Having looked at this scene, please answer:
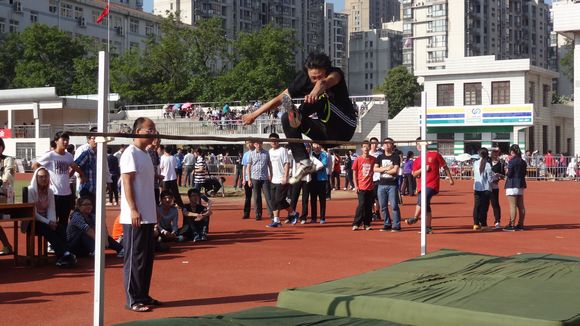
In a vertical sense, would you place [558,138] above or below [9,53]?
below

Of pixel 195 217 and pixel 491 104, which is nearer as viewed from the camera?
pixel 195 217

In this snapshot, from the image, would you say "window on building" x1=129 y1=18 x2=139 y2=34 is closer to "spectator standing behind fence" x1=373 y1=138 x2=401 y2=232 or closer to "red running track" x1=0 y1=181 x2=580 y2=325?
"red running track" x1=0 y1=181 x2=580 y2=325

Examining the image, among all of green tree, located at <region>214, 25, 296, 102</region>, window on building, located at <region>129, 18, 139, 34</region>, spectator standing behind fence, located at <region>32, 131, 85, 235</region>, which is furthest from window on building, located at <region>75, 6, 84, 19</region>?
spectator standing behind fence, located at <region>32, 131, 85, 235</region>

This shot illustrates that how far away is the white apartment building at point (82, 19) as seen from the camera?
6550 centimetres

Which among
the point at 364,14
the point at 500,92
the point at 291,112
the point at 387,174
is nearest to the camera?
the point at 291,112

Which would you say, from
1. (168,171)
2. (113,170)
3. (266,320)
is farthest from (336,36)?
(266,320)

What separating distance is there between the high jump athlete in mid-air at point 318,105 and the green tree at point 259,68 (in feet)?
151

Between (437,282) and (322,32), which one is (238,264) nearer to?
(437,282)

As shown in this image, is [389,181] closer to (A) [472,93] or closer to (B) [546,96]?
(A) [472,93]

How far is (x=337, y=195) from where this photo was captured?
2280cm

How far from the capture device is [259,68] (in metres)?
54.3

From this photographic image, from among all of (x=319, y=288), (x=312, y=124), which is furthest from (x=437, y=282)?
(x=312, y=124)

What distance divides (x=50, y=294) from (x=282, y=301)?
2800 mm

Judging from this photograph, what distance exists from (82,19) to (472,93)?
142ft
